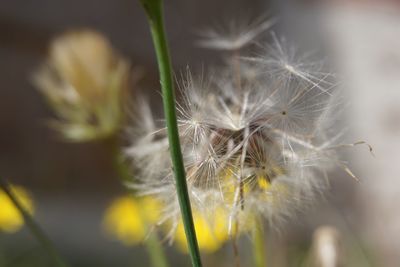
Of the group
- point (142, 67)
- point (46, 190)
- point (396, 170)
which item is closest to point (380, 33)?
point (396, 170)

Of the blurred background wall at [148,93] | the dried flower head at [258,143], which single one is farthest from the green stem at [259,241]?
the blurred background wall at [148,93]

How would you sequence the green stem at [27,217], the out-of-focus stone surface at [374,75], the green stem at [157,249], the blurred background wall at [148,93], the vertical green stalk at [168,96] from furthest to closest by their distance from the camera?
the out-of-focus stone surface at [374,75], the blurred background wall at [148,93], the green stem at [157,249], the green stem at [27,217], the vertical green stalk at [168,96]

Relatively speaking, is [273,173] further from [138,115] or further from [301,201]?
[138,115]

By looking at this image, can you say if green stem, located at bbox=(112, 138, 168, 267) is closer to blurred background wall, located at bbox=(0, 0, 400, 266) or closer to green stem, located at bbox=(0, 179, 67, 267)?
green stem, located at bbox=(0, 179, 67, 267)

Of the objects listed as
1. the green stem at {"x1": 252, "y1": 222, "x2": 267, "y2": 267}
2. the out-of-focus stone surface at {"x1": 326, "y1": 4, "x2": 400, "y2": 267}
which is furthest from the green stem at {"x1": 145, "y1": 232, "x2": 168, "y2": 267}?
the out-of-focus stone surface at {"x1": 326, "y1": 4, "x2": 400, "y2": 267}

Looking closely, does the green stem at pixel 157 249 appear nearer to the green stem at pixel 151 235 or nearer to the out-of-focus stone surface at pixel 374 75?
the green stem at pixel 151 235

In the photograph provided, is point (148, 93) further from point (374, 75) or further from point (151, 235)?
point (151, 235)

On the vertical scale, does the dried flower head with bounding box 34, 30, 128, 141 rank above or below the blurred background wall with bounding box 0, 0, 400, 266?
below
